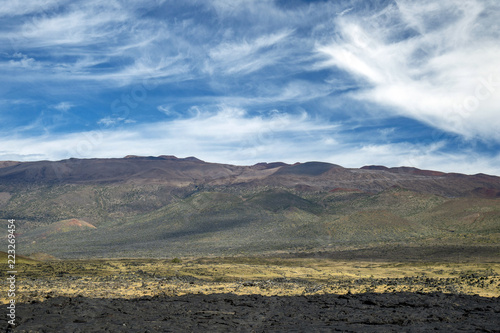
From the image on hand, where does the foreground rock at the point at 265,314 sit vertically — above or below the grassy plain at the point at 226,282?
above

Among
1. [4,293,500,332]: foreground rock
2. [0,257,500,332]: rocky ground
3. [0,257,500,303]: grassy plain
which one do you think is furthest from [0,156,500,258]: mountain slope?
[4,293,500,332]: foreground rock

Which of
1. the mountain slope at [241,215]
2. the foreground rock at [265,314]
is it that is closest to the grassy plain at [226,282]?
the foreground rock at [265,314]

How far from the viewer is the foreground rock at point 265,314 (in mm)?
13961

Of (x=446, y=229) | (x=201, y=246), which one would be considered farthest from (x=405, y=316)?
(x=446, y=229)

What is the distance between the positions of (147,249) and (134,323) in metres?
64.7

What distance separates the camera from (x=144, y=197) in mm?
173750

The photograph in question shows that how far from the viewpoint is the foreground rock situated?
45.8 feet

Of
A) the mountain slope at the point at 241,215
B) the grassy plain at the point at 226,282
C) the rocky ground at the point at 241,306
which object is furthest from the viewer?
the mountain slope at the point at 241,215

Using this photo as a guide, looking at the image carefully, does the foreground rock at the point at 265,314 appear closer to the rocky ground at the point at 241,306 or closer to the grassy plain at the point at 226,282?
the rocky ground at the point at 241,306

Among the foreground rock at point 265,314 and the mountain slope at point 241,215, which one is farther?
the mountain slope at point 241,215

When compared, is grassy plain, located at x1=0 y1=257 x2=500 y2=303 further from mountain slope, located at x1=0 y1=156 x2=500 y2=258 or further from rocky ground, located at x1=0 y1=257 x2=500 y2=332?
mountain slope, located at x1=0 y1=156 x2=500 y2=258

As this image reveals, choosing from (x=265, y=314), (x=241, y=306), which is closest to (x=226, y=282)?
(x=241, y=306)

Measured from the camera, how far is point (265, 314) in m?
16.7

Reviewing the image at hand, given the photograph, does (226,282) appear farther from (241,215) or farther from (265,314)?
(241,215)
